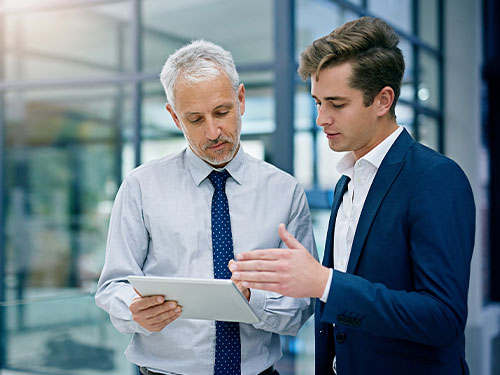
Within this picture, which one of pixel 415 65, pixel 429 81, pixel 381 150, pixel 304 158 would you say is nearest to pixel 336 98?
pixel 381 150

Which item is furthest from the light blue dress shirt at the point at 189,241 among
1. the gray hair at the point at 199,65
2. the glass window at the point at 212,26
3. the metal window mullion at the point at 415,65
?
the metal window mullion at the point at 415,65

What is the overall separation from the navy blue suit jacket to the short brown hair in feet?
0.58

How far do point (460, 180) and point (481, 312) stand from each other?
17.7 ft

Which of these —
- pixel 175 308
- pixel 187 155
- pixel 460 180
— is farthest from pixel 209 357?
pixel 460 180

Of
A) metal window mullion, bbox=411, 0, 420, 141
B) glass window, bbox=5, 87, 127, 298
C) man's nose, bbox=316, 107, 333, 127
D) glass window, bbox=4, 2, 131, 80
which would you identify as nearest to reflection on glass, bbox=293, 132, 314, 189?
metal window mullion, bbox=411, 0, 420, 141

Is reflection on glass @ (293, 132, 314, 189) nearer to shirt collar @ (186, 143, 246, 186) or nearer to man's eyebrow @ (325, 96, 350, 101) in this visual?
shirt collar @ (186, 143, 246, 186)

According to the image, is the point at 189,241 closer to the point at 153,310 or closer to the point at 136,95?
the point at 153,310

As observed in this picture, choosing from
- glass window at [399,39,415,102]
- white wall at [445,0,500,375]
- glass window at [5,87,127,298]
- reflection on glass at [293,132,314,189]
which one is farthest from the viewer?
glass window at [5,87,127,298]

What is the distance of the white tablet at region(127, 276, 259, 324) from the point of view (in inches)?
54.9

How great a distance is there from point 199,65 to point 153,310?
0.80m

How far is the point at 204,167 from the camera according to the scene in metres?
1.90

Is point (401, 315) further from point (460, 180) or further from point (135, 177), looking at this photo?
point (135, 177)

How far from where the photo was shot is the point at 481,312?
6.17 metres

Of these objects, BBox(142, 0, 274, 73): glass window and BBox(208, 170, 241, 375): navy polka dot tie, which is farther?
BBox(142, 0, 274, 73): glass window
